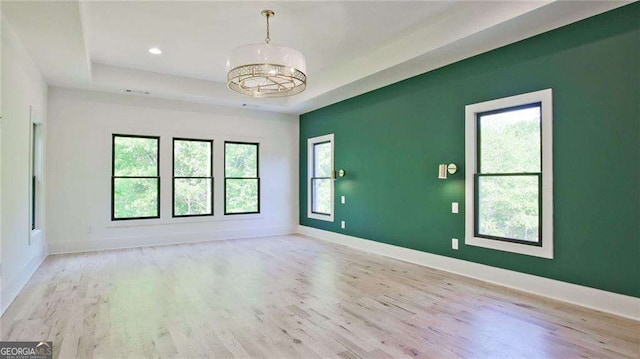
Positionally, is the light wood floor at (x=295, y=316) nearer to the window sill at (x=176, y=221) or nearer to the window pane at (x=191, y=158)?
the window sill at (x=176, y=221)

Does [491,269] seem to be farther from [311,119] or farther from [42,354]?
[311,119]

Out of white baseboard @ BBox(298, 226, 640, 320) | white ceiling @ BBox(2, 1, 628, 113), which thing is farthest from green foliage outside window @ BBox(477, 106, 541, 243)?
white ceiling @ BBox(2, 1, 628, 113)

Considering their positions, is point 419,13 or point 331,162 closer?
point 419,13

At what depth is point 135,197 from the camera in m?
6.96

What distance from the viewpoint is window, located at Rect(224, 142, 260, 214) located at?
7945 millimetres

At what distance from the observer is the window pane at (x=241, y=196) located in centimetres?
795

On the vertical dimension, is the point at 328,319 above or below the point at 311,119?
below

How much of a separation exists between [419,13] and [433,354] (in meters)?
3.64

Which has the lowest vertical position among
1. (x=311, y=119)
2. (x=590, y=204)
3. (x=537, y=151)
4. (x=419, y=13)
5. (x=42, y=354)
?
(x=42, y=354)

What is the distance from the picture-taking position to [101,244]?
661cm

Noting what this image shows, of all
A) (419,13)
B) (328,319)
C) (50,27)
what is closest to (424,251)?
(328,319)

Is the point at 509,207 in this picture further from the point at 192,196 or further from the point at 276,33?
the point at 192,196

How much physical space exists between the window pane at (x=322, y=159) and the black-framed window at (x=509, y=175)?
3.66m

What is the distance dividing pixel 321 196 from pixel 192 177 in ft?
→ 9.18
